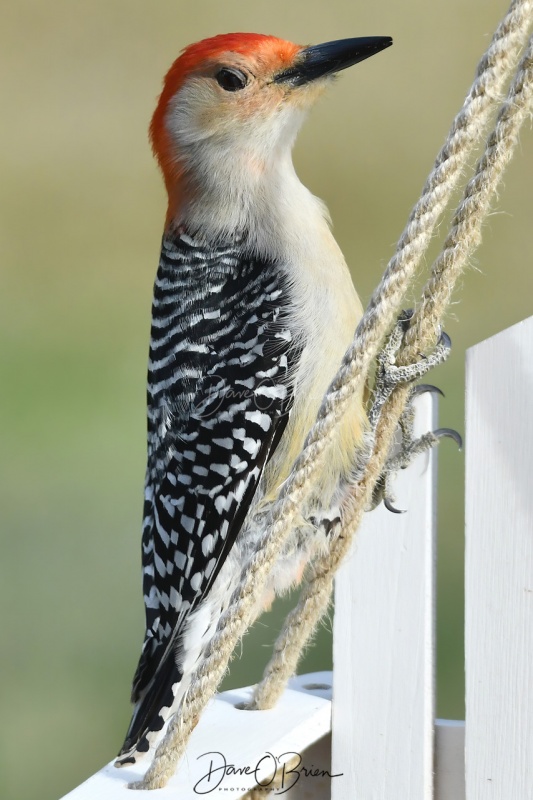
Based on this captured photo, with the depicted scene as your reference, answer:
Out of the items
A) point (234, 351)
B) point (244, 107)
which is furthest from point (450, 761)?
point (244, 107)

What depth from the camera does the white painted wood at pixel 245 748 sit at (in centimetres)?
149

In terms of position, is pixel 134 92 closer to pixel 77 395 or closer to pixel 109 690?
pixel 77 395

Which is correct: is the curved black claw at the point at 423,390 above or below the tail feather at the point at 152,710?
above

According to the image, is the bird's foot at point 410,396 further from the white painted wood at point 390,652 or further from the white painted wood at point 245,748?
the white painted wood at point 245,748

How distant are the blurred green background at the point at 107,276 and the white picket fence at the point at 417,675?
206cm

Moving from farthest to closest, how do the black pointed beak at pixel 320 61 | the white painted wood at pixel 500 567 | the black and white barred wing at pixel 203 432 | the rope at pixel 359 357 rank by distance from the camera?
the black pointed beak at pixel 320 61 < the black and white barred wing at pixel 203 432 < the white painted wood at pixel 500 567 < the rope at pixel 359 357

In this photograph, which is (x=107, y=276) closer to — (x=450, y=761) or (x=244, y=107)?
(x=244, y=107)

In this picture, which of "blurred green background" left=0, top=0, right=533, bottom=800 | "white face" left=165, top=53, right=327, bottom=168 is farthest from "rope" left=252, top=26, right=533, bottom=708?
"blurred green background" left=0, top=0, right=533, bottom=800

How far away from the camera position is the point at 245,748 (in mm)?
1598

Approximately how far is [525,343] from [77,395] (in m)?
3.80

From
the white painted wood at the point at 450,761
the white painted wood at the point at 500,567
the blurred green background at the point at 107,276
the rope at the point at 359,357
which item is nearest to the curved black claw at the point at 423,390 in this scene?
the white painted wood at the point at 500,567

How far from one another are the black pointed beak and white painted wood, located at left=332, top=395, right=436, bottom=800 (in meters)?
0.78

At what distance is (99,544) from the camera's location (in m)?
4.44

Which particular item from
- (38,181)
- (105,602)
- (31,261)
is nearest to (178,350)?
(105,602)
